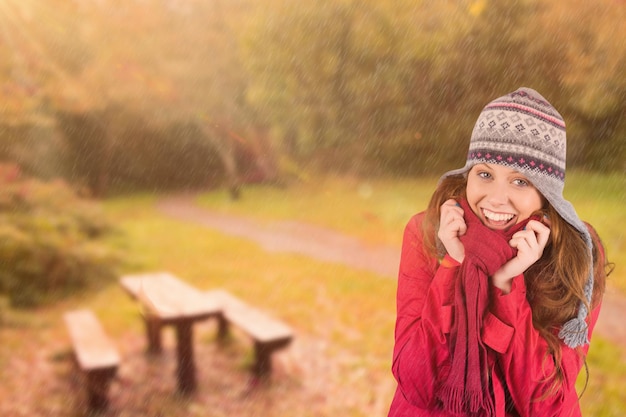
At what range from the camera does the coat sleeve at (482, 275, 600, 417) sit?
1.26m

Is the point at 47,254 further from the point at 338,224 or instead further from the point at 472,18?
the point at 472,18

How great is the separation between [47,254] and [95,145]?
0.54 meters

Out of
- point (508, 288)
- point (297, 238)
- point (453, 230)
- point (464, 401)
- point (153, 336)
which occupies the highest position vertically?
point (453, 230)

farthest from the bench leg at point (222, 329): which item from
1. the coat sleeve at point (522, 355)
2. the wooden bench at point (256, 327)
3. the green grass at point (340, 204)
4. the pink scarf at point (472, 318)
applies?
the coat sleeve at point (522, 355)

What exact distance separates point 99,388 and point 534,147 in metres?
1.85

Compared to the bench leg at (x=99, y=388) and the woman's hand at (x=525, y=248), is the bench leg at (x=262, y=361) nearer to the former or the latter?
the bench leg at (x=99, y=388)

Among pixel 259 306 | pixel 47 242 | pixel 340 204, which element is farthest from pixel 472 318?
pixel 47 242

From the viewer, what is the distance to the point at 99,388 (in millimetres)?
2129

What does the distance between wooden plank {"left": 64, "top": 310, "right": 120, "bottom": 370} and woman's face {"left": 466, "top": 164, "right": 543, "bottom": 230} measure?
153 cm

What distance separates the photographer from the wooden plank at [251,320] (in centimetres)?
221

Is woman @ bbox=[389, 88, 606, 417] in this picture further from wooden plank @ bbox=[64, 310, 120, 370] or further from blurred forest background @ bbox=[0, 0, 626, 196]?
wooden plank @ bbox=[64, 310, 120, 370]

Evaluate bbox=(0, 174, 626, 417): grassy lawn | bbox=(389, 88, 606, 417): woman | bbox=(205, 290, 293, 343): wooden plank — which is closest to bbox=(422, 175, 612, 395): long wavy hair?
bbox=(389, 88, 606, 417): woman

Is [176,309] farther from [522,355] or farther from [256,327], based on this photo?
[522,355]

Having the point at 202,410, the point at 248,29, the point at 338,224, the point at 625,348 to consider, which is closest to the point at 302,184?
the point at 338,224
